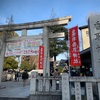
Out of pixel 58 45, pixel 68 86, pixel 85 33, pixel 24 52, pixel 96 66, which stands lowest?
pixel 68 86

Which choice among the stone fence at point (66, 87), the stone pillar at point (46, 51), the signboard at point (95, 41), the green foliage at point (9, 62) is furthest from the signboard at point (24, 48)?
the green foliage at point (9, 62)

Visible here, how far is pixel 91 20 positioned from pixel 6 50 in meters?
7.17

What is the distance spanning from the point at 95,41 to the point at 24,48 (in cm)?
575

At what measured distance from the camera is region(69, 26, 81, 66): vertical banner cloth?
7.32 meters

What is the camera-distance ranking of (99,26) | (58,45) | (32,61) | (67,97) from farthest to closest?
(32,61) < (58,45) < (99,26) < (67,97)

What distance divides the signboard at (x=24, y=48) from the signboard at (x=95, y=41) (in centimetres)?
464

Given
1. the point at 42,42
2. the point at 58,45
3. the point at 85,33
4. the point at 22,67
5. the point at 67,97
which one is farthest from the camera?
the point at 22,67

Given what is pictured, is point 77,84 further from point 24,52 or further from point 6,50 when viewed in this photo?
point 6,50

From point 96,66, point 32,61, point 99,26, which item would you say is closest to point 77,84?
point 96,66

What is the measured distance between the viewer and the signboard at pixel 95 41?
6.04m

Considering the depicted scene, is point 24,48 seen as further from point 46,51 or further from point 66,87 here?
point 66,87

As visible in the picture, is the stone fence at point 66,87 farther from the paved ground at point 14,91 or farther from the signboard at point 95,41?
the paved ground at point 14,91

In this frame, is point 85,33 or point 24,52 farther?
point 85,33

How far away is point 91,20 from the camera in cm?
667
